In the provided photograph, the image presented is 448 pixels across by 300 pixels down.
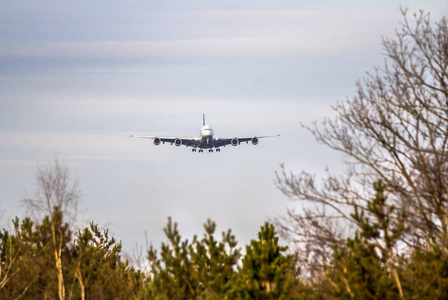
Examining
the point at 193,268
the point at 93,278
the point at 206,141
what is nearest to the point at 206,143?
the point at 206,141

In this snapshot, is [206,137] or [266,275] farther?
[206,137]

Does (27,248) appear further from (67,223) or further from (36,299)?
(67,223)

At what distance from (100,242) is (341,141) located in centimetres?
1997

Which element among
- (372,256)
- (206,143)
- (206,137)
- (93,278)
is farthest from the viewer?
(206,143)

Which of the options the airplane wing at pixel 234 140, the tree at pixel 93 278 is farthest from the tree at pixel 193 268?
the airplane wing at pixel 234 140

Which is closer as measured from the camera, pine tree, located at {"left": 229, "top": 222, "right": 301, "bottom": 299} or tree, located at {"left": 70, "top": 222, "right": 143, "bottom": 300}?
pine tree, located at {"left": 229, "top": 222, "right": 301, "bottom": 299}

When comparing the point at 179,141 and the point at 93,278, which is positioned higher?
the point at 179,141

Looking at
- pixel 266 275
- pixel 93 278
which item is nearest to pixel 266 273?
pixel 266 275

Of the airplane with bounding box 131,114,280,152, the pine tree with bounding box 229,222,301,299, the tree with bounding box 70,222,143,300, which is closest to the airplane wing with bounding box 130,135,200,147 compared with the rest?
the airplane with bounding box 131,114,280,152

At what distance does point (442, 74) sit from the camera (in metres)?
22.8

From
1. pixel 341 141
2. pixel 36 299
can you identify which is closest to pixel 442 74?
pixel 341 141

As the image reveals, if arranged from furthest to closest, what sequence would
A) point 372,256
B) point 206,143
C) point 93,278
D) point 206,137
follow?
1. point 206,143
2. point 206,137
3. point 93,278
4. point 372,256

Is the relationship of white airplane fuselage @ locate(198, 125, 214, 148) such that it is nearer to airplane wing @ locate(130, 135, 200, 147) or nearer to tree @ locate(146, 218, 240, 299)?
airplane wing @ locate(130, 135, 200, 147)

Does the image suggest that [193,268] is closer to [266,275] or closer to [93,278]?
[266,275]
